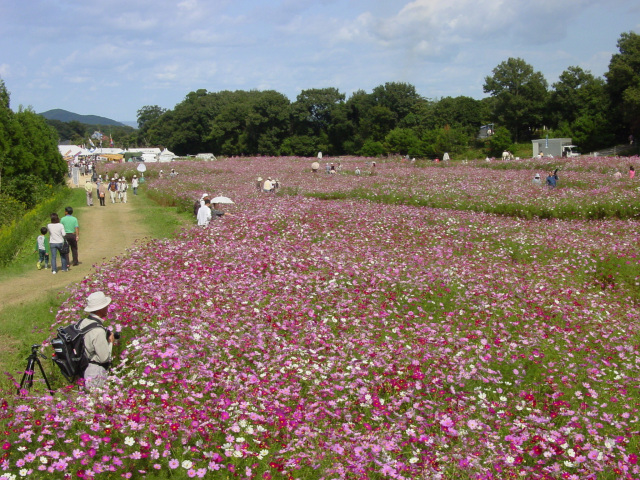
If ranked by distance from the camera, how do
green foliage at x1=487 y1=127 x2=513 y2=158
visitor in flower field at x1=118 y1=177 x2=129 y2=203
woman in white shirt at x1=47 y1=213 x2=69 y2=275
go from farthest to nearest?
green foliage at x1=487 y1=127 x2=513 y2=158 → visitor in flower field at x1=118 y1=177 x2=129 y2=203 → woman in white shirt at x1=47 y1=213 x2=69 y2=275

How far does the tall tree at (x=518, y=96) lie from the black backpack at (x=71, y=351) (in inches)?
2693

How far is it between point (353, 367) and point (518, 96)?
68599 mm

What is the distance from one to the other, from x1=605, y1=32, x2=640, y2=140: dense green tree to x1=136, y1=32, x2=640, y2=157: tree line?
11 centimetres

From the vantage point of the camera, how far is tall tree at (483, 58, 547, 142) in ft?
219

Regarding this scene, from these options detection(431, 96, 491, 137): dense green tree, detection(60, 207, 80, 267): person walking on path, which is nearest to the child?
detection(60, 207, 80, 267): person walking on path

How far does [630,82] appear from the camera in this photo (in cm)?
5156

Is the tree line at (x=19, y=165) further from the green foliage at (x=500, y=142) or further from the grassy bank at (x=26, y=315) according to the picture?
the green foliage at (x=500, y=142)

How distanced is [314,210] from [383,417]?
1275cm

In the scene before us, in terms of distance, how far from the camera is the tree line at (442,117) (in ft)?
181

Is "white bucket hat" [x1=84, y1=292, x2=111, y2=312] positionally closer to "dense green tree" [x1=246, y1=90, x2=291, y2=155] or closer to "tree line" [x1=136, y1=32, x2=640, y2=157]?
"tree line" [x1=136, y1=32, x2=640, y2=157]

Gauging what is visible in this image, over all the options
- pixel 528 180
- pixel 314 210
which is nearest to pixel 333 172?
pixel 528 180

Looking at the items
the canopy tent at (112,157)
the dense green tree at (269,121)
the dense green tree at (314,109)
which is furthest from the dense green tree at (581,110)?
the canopy tent at (112,157)

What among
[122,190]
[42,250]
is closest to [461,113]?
[122,190]

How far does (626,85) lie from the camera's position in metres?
52.5
